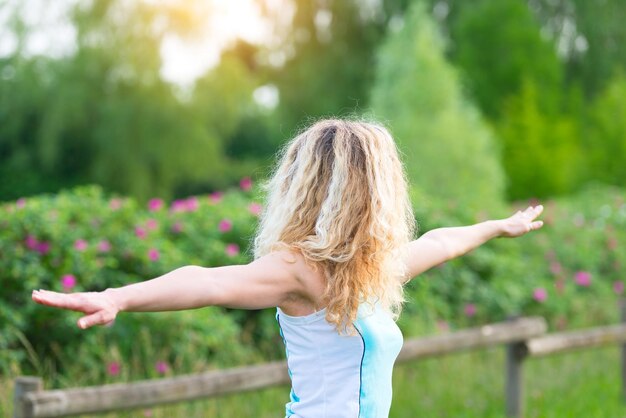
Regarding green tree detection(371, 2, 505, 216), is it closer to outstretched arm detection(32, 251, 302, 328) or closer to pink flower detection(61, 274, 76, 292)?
pink flower detection(61, 274, 76, 292)

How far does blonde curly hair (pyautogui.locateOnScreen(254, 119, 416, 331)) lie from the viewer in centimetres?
211

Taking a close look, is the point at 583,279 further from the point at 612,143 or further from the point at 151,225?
the point at 612,143

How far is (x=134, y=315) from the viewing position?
210 inches

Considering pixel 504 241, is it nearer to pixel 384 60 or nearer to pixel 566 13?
pixel 384 60

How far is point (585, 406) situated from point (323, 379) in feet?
15.0

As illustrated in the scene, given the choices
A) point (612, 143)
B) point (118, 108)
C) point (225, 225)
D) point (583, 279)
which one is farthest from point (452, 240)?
point (118, 108)

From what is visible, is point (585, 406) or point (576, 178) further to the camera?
point (576, 178)

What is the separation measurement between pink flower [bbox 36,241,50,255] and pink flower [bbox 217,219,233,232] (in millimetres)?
1602

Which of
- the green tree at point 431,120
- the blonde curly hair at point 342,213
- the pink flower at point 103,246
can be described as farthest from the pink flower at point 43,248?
the green tree at point 431,120

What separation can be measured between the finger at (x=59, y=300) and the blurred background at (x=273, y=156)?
84.4 inches

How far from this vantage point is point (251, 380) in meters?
4.41

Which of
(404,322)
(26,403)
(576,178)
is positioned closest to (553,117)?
(576,178)

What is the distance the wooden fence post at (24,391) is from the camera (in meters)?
3.45

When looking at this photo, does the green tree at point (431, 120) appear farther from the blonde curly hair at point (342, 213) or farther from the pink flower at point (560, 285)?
the blonde curly hair at point (342, 213)
